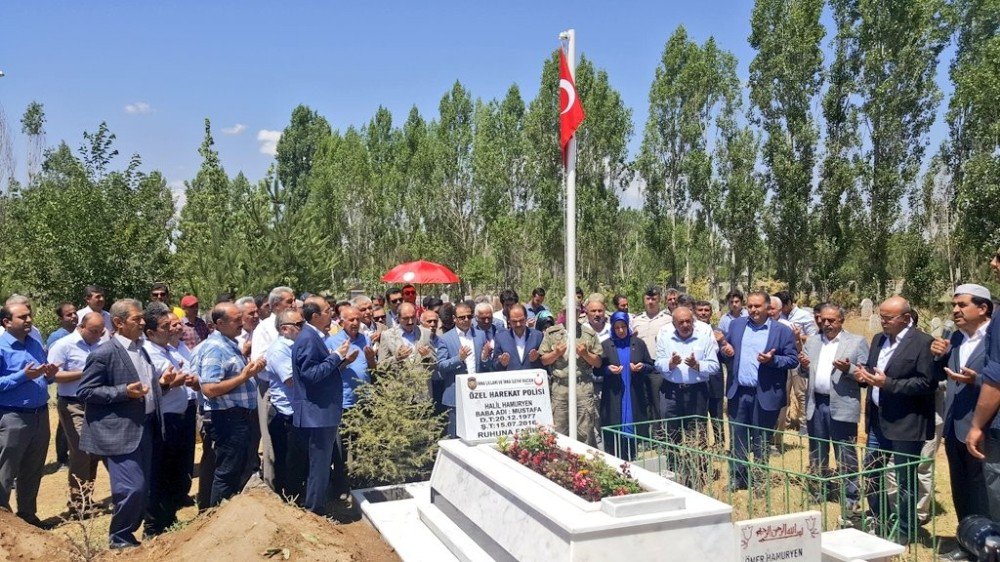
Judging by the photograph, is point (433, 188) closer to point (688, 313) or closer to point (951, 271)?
point (951, 271)

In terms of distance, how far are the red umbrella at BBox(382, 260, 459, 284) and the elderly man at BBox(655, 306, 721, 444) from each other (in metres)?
→ 6.79

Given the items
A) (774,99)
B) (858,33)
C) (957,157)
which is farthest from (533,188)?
(957,157)

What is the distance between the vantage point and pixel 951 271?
84.6 ft

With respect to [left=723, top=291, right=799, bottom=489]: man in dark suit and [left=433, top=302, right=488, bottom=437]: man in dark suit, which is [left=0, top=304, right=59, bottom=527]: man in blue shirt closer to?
[left=433, top=302, right=488, bottom=437]: man in dark suit

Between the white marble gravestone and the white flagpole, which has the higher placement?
the white flagpole

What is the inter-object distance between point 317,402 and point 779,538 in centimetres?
356

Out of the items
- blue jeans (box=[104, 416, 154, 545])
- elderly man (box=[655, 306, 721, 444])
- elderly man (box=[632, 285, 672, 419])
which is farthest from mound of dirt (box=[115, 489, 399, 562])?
elderly man (box=[632, 285, 672, 419])

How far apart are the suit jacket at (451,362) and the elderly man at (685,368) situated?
1848 mm

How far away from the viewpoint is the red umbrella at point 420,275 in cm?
1377

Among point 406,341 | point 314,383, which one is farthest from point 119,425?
point 406,341

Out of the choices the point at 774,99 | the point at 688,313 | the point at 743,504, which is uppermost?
the point at 774,99

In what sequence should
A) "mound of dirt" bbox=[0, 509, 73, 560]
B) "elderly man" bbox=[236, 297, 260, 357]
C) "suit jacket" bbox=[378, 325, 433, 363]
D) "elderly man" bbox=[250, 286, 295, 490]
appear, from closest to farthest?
1. "mound of dirt" bbox=[0, 509, 73, 560]
2. "elderly man" bbox=[250, 286, 295, 490]
3. "suit jacket" bbox=[378, 325, 433, 363]
4. "elderly man" bbox=[236, 297, 260, 357]

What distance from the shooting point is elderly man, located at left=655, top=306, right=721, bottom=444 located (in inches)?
291

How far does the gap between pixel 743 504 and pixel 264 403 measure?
4.36 m
